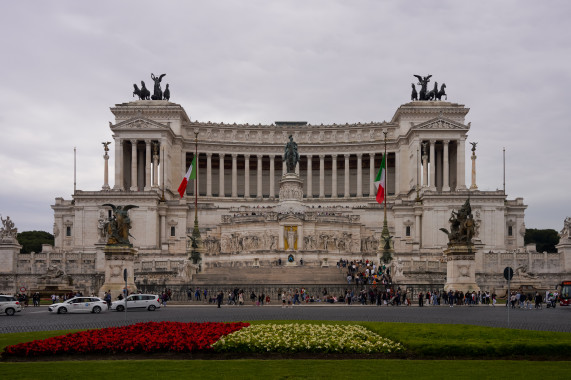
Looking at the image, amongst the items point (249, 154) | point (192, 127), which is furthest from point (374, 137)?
point (192, 127)

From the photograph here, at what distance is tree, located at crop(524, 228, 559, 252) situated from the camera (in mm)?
135625

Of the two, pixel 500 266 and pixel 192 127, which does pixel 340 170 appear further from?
pixel 500 266

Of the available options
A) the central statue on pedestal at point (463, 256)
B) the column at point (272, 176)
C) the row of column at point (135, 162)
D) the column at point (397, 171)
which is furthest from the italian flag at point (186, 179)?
the column at point (397, 171)

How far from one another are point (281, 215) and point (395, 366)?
70.2 metres

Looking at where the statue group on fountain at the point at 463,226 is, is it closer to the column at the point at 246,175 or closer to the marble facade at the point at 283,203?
the marble facade at the point at 283,203

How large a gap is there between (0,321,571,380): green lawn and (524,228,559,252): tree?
385 ft

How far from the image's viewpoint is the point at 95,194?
9981 cm

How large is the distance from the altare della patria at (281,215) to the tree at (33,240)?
67.2 feet

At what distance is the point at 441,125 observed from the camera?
11188cm

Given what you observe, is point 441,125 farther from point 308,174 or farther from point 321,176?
point 308,174

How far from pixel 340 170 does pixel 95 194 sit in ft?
160

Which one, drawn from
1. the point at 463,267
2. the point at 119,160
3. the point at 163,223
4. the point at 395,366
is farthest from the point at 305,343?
the point at 119,160

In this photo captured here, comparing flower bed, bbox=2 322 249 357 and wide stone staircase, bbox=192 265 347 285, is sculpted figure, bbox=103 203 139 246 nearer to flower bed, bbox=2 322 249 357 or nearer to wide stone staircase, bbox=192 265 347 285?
wide stone staircase, bbox=192 265 347 285

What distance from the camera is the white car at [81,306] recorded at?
156 feet
